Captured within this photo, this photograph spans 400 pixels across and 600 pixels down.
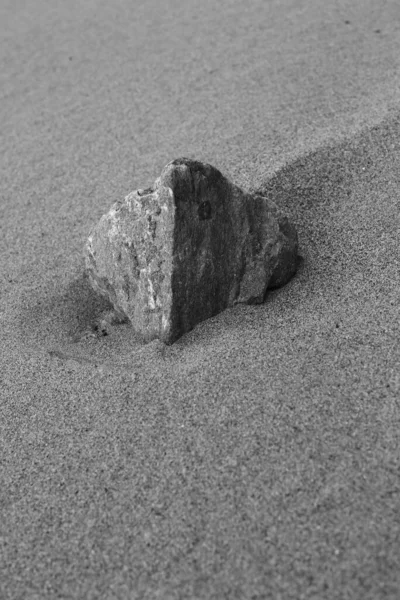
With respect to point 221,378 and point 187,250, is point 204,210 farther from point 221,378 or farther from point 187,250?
point 221,378

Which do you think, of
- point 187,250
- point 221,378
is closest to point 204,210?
point 187,250

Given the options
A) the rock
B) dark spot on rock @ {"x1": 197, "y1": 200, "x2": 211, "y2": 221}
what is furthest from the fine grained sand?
dark spot on rock @ {"x1": 197, "y1": 200, "x2": 211, "y2": 221}

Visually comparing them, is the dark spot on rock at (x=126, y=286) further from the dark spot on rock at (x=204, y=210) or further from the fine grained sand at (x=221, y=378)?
the dark spot on rock at (x=204, y=210)

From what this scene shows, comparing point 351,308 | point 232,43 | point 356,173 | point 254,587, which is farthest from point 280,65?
point 254,587

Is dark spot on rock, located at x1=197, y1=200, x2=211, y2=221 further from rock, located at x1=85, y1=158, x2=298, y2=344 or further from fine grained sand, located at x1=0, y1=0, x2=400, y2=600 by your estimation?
fine grained sand, located at x1=0, y1=0, x2=400, y2=600

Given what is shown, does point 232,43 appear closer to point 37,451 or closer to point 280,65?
point 280,65
